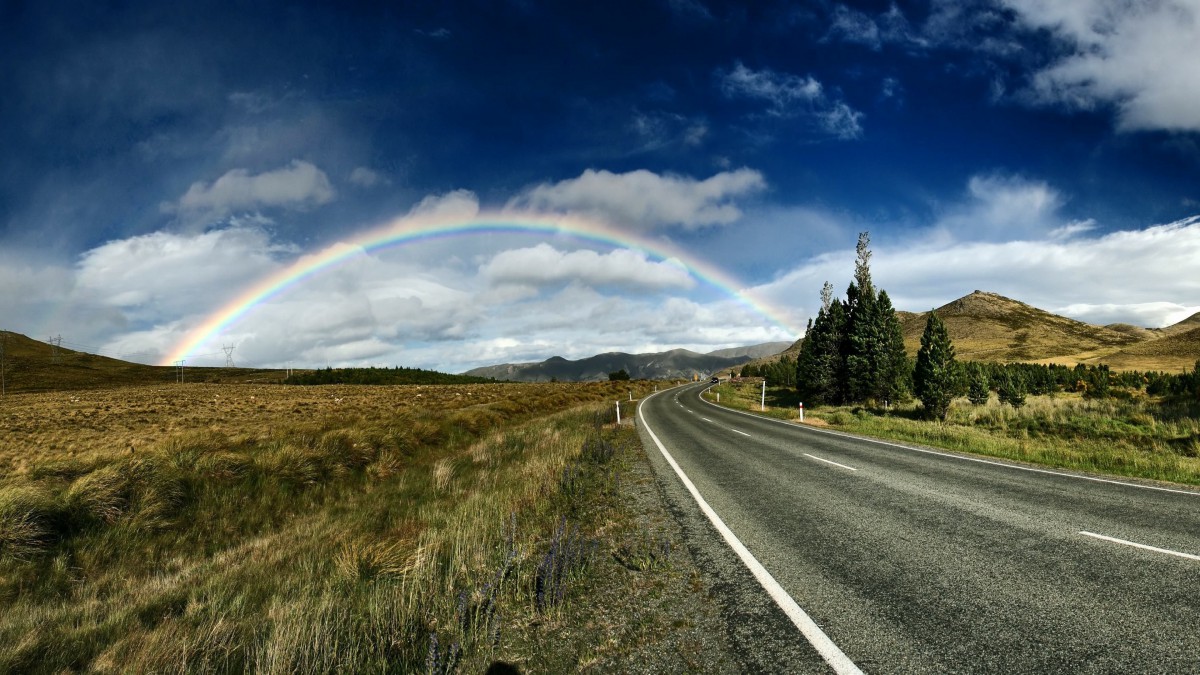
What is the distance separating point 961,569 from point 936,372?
27536mm

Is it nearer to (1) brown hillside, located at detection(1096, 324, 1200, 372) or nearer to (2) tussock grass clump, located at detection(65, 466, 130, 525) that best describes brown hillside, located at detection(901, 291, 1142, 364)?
(1) brown hillside, located at detection(1096, 324, 1200, 372)

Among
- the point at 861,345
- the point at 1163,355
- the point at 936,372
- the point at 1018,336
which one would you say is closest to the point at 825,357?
the point at 861,345

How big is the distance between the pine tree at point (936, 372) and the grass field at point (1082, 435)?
42.1 inches

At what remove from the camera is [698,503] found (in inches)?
308

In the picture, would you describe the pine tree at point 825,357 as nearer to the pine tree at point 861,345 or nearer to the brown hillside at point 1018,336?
the pine tree at point 861,345

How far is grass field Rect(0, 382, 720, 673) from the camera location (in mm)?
3643

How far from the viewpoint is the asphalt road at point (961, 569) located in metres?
3.16

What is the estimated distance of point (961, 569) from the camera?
14.9 ft

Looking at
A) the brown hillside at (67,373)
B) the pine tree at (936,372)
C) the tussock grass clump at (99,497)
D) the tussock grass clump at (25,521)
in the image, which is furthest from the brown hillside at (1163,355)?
the brown hillside at (67,373)

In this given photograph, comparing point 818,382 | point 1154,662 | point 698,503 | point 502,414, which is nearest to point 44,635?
point 698,503

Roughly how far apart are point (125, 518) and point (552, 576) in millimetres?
8266

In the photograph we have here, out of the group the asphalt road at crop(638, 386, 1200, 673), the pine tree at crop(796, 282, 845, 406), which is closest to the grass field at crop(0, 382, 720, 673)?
the asphalt road at crop(638, 386, 1200, 673)

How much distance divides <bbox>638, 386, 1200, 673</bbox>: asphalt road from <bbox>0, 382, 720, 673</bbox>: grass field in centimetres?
122

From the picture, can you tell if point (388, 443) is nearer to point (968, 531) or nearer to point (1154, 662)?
point (968, 531)
